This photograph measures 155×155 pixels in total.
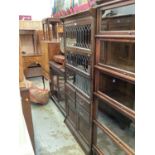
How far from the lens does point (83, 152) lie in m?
2.18

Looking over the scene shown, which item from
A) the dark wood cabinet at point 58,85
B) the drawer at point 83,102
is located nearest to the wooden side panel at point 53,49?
the dark wood cabinet at point 58,85

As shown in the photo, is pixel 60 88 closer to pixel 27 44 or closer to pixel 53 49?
pixel 53 49

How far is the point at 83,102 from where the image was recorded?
207 centimetres

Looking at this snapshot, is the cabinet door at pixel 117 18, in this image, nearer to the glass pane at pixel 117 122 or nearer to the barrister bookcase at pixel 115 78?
the barrister bookcase at pixel 115 78

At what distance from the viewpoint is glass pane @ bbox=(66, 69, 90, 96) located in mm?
2008

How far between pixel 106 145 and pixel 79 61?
3.26ft

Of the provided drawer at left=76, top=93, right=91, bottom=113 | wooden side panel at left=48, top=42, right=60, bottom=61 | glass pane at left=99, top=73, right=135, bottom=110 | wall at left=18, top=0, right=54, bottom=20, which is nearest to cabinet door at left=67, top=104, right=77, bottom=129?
drawer at left=76, top=93, right=91, bottom=113

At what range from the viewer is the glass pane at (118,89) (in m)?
1.40

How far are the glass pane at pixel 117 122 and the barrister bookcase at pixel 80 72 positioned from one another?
153 mm

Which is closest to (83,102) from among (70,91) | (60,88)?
(70,91)

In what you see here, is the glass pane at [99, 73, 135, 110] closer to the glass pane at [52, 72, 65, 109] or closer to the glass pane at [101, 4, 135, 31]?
the glass pane at [101, 4, 135, 31]

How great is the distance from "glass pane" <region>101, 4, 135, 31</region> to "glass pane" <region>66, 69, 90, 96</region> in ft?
2.19
